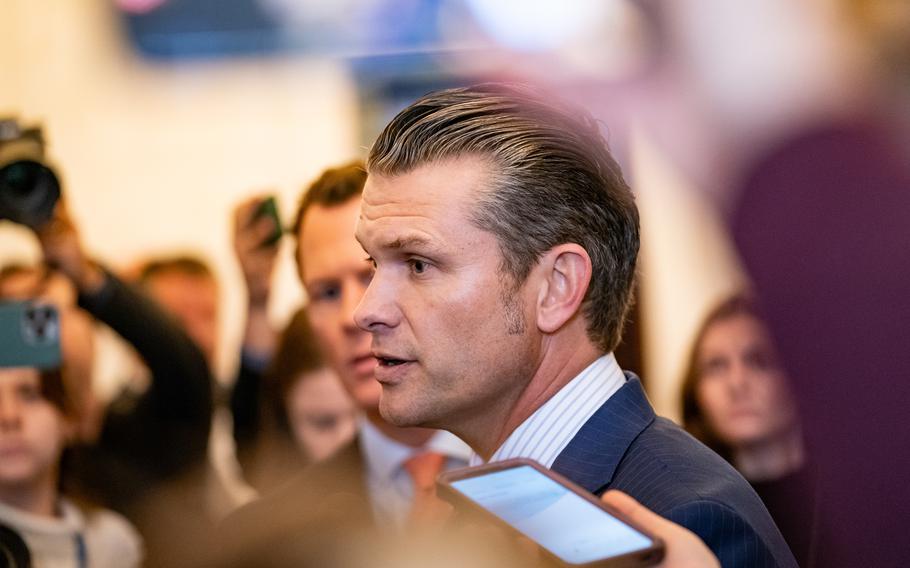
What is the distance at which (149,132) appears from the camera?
17.3ft

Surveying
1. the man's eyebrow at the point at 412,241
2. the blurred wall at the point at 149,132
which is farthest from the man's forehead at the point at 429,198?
the blurred wall at the point at 149,132

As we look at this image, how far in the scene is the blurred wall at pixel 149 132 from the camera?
202 inches

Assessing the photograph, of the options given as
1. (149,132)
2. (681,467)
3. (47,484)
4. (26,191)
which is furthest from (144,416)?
(149,132)

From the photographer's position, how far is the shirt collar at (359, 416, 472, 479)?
2.03m

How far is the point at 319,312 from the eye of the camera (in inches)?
85.7

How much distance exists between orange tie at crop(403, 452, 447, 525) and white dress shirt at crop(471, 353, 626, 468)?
0.47 metres

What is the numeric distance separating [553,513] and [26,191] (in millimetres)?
1440

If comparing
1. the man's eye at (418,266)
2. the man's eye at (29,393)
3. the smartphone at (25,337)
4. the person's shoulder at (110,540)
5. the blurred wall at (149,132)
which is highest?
the blurred wall at (149,132)

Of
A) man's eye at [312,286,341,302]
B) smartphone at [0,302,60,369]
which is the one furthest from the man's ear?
smartphone at [0,302,60,369]

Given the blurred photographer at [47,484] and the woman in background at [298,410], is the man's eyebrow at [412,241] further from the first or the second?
the woman in background at [298,410]

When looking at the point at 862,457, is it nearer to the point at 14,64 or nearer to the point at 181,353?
the point at 181,353

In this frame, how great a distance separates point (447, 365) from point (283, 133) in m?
3.88

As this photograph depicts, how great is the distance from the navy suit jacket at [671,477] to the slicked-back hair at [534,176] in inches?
5.6

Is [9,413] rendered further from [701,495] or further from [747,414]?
[701,495]
